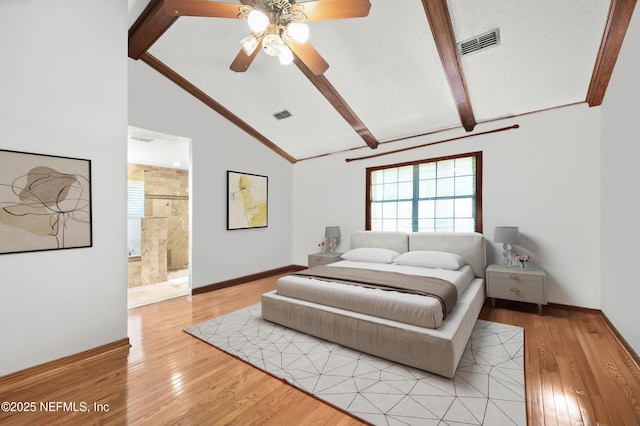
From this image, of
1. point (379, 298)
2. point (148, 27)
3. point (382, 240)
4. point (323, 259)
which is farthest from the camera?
point (323, 259)

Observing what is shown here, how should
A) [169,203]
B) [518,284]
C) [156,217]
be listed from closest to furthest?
[518,284] → [156,217] → [169,203]

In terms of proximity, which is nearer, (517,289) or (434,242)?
(517,289)

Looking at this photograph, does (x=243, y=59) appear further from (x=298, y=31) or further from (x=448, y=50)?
(x=448, y=50)

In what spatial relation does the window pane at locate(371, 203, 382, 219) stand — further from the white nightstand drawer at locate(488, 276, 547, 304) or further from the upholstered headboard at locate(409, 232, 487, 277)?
the white nightstand drawer at locate(488, 276, 547, 304)

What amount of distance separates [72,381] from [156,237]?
11.5 ft

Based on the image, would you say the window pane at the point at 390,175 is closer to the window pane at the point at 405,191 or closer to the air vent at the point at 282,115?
the window pane at the point at 405,191

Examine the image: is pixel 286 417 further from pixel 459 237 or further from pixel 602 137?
pixel 602 137

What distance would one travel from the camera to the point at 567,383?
192 cm

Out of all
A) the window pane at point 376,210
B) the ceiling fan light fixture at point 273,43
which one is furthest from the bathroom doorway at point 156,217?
the window pane at point 376,210

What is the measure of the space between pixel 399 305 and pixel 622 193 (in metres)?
2.32

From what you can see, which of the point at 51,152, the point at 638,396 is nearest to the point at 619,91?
the point at 638,396

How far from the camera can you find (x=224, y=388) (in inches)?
75.2

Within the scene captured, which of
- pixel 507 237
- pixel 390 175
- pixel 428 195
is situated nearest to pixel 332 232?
pixel 390 175

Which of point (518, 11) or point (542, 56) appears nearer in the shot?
point (518, 11)
